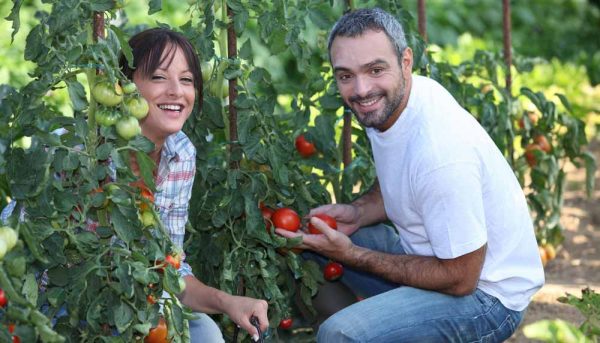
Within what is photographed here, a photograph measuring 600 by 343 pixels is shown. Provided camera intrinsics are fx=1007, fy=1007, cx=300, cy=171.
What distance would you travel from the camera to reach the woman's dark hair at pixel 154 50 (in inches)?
101

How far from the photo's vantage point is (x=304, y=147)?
331cm

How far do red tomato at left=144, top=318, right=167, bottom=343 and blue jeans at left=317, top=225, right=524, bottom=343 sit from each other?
1.37ft

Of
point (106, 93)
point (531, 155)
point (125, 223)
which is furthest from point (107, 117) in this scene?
point (531, 155)

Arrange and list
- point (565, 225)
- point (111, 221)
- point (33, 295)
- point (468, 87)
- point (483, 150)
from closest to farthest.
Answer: point (33, 295) < point (111, 221) < point (483, 150) < point (468, 87) < point (565, 225)

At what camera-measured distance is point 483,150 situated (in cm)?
260

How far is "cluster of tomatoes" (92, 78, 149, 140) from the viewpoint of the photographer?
7.01ft

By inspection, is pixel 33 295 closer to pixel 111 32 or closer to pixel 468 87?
pixel 111 32

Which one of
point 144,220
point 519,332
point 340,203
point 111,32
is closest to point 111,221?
point 144,220

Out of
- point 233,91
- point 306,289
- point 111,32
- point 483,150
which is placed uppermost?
point 111,32

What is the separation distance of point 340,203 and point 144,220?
1067 mm

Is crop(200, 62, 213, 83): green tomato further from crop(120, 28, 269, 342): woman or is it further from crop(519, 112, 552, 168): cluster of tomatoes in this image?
crop(519, 112, 552, 168): cluster of tomatoes

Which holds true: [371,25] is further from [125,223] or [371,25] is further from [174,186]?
[125,223]

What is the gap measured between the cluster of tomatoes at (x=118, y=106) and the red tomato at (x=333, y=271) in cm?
99

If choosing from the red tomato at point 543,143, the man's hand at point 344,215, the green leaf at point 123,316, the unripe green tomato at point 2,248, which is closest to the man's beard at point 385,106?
the man's hand at point 344,215
